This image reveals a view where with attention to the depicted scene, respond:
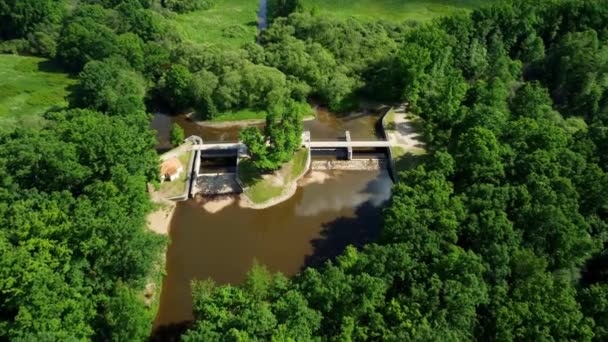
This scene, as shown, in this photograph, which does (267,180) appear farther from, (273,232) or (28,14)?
(28,14)

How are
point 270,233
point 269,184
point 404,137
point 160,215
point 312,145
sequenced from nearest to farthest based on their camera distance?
1. point 270,233
2. point 160,215
3. point 269,184
4. point 312,145
5. point 404,137

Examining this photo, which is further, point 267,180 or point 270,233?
point 267,180

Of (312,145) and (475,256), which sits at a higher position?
(475,256)

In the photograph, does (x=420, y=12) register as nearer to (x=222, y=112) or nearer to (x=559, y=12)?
(x=559, y=12)

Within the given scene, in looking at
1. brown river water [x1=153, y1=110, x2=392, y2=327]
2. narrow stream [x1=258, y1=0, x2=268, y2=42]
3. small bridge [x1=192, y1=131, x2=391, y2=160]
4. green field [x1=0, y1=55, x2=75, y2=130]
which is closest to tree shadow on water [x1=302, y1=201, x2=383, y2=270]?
brown river water [x1=153, y1=110, x2=392, y2=327]

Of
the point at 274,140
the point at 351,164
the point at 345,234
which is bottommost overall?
the point at 345,234

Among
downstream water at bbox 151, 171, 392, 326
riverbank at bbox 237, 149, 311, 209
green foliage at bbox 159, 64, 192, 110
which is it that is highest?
green foliage at bbox 159, 64, 192, 110

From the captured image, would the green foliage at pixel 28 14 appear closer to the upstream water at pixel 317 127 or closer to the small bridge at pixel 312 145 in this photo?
the upstream water at pixel 317 127

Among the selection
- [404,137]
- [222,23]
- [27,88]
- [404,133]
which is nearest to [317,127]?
[404,133]

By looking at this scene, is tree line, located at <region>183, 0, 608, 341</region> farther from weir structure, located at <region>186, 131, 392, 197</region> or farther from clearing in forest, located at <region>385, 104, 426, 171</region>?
weir structure, located at <region>186, 131, 392, 197</region>
